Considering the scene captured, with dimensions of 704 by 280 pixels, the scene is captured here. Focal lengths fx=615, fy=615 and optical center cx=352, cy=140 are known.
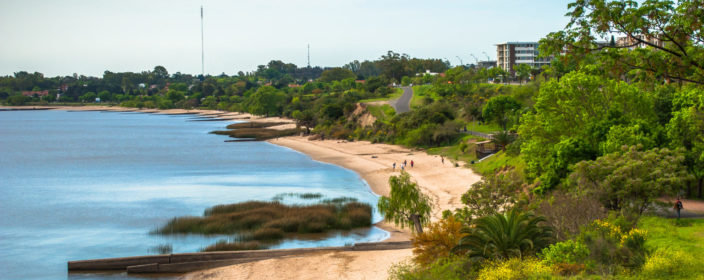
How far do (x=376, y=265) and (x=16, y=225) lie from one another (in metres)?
32.1

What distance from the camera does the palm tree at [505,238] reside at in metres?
22.5

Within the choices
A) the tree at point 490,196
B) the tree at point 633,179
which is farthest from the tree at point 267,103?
the tree at point 633,179

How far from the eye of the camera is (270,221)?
139 feet

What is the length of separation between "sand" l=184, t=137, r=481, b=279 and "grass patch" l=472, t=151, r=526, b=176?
1.12 m

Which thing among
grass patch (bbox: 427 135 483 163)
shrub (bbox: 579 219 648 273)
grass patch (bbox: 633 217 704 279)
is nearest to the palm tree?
shrub (bbox: 579 219 648 273)

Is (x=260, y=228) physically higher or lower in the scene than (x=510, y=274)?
lower

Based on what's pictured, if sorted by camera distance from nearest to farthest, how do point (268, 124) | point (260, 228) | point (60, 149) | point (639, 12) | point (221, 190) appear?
point (639, 12) → point (260, 228) → point (221, 190) → point (60, 149) → point (268, 124)

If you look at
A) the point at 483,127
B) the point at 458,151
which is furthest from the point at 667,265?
the point at 483,127

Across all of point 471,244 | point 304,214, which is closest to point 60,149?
point 304,214

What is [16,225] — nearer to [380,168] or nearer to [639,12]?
[380,168]

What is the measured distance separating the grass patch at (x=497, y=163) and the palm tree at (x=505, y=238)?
88.3ft

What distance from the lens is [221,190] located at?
61.0m

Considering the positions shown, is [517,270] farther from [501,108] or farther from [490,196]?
[501,108]

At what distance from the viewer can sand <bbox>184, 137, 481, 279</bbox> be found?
29.8 meters
